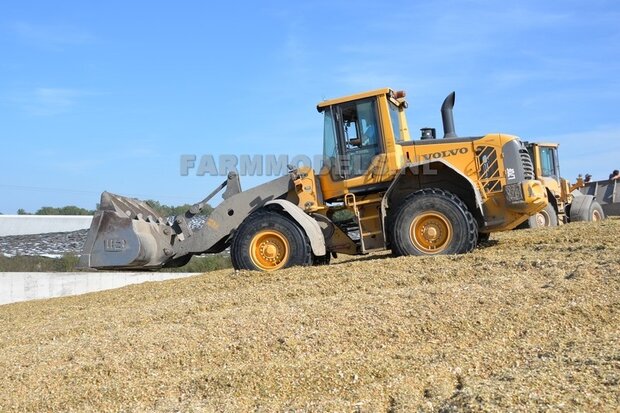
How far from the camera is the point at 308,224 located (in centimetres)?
937

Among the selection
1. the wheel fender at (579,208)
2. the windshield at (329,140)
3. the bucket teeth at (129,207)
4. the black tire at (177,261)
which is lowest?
the black tire at (177,261)

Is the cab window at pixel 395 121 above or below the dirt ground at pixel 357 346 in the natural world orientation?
above

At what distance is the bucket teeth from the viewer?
10155 mm

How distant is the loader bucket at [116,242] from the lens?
32.6ft

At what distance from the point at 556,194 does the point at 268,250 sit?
10742 mm

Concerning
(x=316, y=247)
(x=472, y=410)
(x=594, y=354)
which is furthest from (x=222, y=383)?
(x=316, y=247)

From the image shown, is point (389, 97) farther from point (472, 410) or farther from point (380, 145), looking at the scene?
point (472, 410)

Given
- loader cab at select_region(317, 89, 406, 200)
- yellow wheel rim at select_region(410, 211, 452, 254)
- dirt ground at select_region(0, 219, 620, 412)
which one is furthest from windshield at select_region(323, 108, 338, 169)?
dirt ground at select_region(0, 219, 620, 412)

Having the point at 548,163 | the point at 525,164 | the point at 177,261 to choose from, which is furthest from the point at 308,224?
the point at 548,163

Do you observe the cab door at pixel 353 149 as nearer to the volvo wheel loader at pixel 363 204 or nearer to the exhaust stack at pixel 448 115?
the volvo wheel loader at pixel 363 204

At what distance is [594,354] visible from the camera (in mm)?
4320

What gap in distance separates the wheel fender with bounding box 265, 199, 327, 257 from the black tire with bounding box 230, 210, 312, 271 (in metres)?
0.07

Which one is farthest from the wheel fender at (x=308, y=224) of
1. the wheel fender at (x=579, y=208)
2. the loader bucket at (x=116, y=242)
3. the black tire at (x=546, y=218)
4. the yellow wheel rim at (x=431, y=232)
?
the wheel fender at (x=579, y=208)

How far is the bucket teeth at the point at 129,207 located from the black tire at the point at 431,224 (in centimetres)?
381
